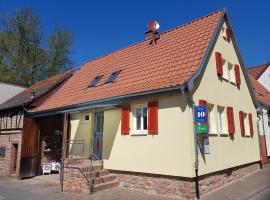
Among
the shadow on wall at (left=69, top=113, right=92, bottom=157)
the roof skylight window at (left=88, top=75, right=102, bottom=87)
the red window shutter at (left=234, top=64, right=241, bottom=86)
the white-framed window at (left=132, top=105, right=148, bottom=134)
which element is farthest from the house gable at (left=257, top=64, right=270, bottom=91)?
the shadow on wall at (left=69, top=113, right=92, bottom=157)

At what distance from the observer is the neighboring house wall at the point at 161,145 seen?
8430 mm

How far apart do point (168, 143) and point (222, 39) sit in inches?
243

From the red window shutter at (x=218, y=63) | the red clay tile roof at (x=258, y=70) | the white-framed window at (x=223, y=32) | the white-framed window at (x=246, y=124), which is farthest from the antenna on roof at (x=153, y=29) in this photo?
the red clay tile roof at (x=258, y=70)

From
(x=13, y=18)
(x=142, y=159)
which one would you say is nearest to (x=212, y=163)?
(x=142, y=159)

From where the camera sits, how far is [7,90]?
20.4 metres

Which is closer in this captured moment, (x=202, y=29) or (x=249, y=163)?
(x=202, y=29)

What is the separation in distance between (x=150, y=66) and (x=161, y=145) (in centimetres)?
392

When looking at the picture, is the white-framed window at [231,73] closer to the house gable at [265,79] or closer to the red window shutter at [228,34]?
the red window shutter at [228,34]

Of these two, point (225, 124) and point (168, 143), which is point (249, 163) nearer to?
point (225, 124)

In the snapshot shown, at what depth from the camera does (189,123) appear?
8.45m

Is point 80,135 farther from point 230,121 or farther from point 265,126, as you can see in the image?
point 265,126

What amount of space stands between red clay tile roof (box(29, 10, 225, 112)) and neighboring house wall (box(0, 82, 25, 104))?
6790mm

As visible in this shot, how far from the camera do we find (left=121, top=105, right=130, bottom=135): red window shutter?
33.0ft

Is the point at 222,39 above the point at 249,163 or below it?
above
